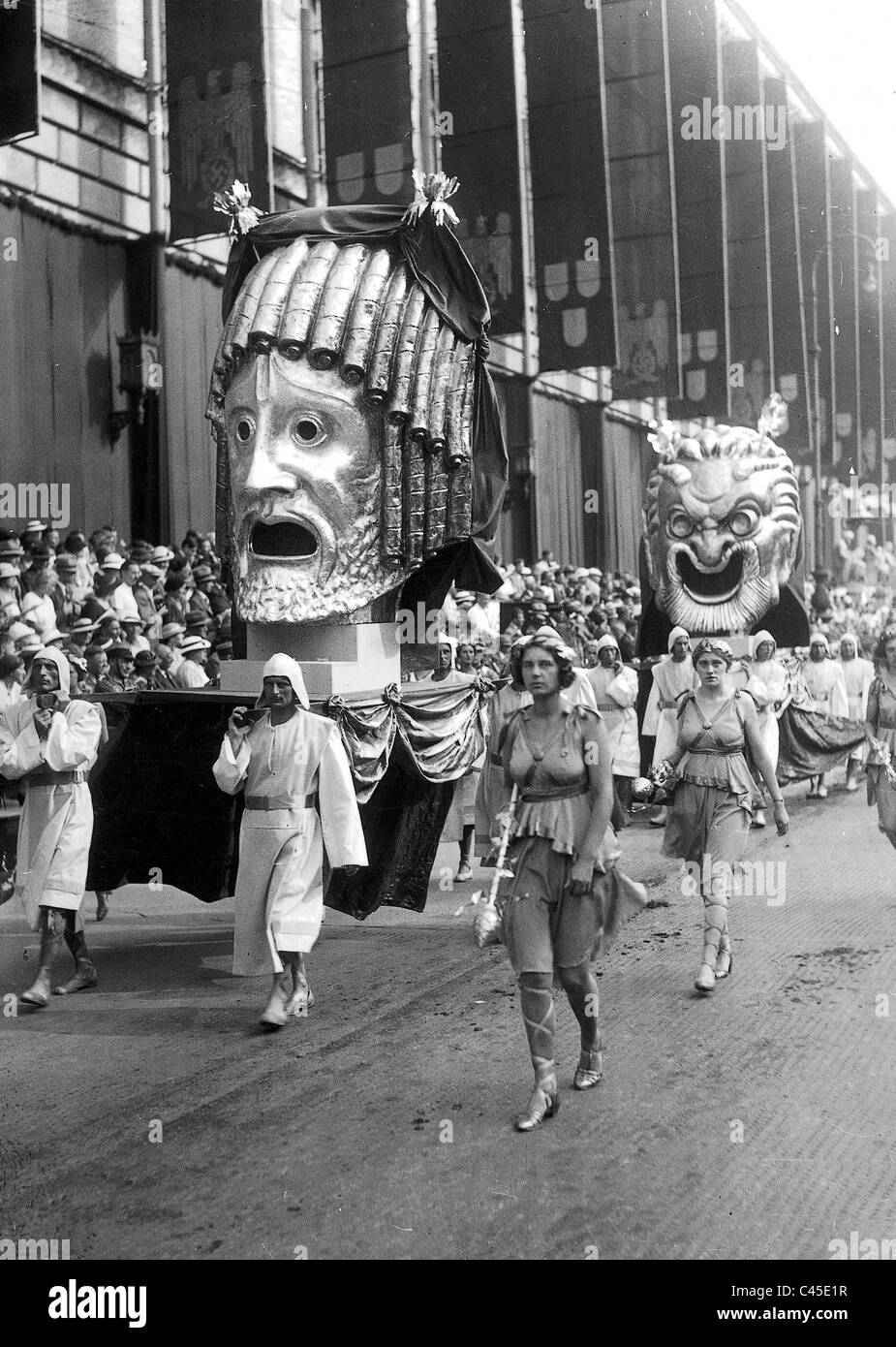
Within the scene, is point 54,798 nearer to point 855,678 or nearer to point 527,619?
point 527,619

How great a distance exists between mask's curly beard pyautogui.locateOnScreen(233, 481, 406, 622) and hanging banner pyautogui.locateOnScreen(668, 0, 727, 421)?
42.6ft

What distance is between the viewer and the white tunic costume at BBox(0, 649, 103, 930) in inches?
280

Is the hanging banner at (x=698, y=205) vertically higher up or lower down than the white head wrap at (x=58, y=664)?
higher up

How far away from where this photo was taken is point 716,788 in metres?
7.34

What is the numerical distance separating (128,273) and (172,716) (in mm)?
11878

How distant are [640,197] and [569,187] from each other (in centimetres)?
186

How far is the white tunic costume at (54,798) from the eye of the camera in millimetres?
7113

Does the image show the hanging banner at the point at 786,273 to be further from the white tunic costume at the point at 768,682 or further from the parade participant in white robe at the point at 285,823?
the parade participant in white robe at the point at 285,823

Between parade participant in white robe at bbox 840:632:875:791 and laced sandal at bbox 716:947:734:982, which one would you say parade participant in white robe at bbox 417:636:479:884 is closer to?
laced sandal at bbox 716:947:734:982

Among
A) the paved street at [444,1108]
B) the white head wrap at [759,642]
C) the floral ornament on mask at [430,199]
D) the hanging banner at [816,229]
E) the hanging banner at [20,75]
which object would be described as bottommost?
the paved street at [444,1108]

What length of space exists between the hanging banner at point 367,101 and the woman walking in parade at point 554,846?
1077cm

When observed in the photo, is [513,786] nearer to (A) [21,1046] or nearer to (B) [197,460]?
(A) [21,1046]

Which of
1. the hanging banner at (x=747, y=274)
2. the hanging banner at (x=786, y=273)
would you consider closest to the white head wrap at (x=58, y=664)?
the hanging banner at (x=747, y=274)

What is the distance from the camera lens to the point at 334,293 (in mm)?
8398
